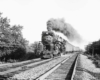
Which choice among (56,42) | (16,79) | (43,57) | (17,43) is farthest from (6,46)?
(16,79)

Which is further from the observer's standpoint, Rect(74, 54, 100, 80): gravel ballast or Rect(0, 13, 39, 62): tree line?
Rect(0, 13, 39, 62): tree line

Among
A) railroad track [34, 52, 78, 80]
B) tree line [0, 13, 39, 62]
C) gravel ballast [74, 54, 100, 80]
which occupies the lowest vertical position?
gravel ballast [74, 54, 100, 80]

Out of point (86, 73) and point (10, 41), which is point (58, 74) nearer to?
point (86, 73)

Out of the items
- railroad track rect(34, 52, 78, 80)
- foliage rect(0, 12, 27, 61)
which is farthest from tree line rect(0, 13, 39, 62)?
railroad track rect(34, 52, 78, 80)

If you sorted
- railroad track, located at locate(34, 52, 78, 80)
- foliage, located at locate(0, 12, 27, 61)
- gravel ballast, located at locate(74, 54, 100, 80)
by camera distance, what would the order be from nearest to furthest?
railroad track, located at locate(34, 52, 78, 80), gravel ballast, located at locate(74, 54, 100, 80), foliage, located at locate(0, 12, 27, 61)

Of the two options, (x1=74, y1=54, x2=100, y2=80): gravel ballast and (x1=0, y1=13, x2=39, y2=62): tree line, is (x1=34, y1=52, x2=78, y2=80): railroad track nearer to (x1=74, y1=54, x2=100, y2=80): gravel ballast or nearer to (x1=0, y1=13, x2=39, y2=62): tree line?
(x1=74, y1=54, x2=100, y2=80): gravel ballast

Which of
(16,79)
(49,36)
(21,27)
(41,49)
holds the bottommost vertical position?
(16,79)

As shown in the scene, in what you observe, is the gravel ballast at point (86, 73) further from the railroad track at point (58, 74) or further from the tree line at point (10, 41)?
the tree line at point (10, 41)

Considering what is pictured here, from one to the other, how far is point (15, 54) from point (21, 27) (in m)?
4.75

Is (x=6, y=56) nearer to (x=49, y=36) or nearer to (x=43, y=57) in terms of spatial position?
(x=43, y=57)

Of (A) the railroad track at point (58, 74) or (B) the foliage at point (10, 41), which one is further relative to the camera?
(B) the foliage at point (10, 41)

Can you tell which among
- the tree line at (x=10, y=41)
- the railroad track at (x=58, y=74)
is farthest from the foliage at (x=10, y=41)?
the railroad track at (x=58, y=74)

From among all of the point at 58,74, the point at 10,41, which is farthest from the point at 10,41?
the point at 58,74

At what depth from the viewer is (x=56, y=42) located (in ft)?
75.0
